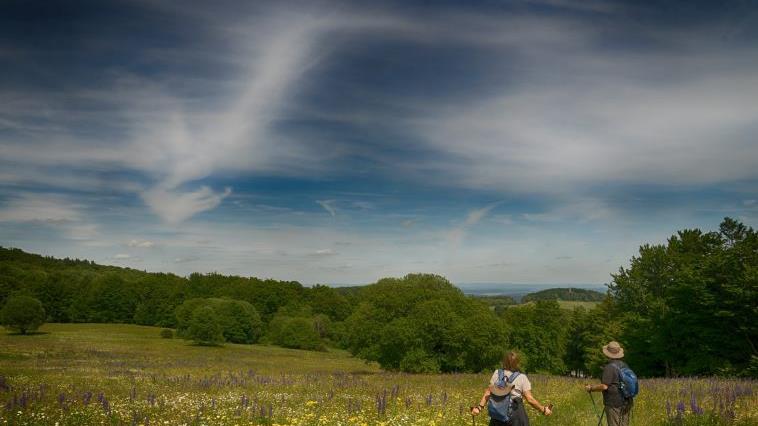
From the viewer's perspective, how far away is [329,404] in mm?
14750

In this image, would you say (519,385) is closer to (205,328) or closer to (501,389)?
(501,389)

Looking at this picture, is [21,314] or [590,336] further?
[21,314]

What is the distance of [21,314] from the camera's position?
69.7m

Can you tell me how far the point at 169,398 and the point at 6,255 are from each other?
17196cm

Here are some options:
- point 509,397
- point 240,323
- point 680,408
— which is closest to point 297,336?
point 240,323

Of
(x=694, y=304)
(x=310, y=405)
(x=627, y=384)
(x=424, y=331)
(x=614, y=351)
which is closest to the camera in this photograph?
(x=627, y=384)

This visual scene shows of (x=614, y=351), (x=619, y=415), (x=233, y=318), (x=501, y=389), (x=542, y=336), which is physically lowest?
(x=542, y=336)

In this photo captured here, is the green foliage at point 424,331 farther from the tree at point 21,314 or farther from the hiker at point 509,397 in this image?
the tree at point 21,314

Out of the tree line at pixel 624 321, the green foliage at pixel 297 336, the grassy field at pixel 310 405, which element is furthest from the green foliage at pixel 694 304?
the green foliage at pixel 297 336

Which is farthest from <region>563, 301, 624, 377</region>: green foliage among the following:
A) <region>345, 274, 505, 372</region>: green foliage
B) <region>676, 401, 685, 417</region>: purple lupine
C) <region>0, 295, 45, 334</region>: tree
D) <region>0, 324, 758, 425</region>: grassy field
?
<region>0, 295, 45, 334</region>: tree

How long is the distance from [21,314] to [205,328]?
85.6 ft

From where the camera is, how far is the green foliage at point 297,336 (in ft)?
322

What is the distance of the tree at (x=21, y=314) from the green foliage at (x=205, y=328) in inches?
877

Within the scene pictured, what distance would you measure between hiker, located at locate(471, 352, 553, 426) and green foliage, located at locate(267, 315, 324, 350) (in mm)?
93824
